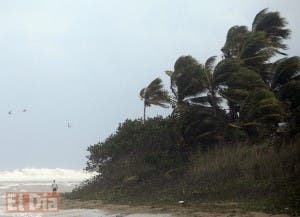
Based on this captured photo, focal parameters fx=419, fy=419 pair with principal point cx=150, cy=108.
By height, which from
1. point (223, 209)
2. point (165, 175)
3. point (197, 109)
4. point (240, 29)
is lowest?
point (223, 209)

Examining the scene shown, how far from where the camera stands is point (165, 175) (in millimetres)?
24969

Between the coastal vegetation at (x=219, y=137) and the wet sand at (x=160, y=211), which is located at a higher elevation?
the coastal vegetation at (x=219, y=137)

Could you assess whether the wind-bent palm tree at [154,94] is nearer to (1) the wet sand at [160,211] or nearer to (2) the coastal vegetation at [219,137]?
(2) the coastal vegetation at [219,137]

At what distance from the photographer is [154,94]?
109ft

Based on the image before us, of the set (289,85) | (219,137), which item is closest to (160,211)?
(219,137)

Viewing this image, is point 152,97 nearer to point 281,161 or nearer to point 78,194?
point 78,194

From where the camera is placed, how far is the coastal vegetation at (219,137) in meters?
20.0

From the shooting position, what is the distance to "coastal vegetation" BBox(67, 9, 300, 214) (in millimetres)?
20031

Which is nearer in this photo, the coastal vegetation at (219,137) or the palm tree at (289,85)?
the coastal vegetation at (219,137)

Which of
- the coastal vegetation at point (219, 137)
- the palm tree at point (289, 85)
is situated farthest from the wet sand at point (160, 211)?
the palm tree at point (289, 85)

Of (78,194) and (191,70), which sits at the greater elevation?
(191,70)

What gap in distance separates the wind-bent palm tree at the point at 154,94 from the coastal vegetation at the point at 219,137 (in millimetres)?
80

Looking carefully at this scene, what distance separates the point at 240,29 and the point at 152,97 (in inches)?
340

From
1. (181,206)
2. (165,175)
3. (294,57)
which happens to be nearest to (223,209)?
(181,206)
